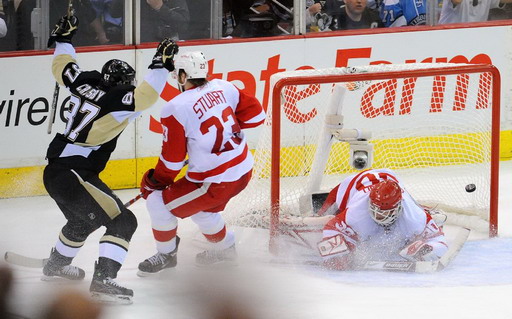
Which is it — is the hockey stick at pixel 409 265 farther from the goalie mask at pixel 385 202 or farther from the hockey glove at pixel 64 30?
the hockey glove at pixel 64 30

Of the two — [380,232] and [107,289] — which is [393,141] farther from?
[107,289]

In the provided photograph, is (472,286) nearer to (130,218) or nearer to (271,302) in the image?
(271,302)

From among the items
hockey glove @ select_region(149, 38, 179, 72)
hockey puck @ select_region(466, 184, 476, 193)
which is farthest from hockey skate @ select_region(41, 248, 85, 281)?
hockey puck @ select_region(466, 184, 476, 193)

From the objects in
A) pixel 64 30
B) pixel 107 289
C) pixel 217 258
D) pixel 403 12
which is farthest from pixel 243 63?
pixel 107 289

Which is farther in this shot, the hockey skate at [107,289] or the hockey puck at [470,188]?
the hockey puck at [470,188]

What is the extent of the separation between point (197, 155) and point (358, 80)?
101 centimetres

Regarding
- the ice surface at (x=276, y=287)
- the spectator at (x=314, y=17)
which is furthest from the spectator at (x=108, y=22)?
the ice surface at (x=276, y=287)

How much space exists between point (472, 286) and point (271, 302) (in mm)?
928

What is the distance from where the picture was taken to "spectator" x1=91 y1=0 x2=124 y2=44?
6.98m

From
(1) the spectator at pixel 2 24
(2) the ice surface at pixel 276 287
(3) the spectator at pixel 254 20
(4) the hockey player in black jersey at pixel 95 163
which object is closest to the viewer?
(2) the ice surface at pixel 276 287

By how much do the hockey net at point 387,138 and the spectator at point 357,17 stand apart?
18.2 inches

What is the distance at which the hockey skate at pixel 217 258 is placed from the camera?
5480 mm

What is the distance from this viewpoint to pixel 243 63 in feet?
23.9

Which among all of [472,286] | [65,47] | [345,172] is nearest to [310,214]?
[345,172]
